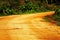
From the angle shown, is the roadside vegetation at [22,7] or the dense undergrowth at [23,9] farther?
the roadside vegetation at [22,7]

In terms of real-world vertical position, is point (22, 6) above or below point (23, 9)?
above

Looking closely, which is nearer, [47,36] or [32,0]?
[47,36]

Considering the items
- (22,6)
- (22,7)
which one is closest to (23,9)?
(22,7)

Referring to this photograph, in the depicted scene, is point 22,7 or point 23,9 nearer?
point 23,9

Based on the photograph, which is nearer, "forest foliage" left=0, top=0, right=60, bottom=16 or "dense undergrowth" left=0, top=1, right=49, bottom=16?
"dense undergrowth" left=0, top=1, right=49, bottom=16

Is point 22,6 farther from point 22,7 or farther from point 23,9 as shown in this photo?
point 23,9

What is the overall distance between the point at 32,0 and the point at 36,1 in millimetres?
720

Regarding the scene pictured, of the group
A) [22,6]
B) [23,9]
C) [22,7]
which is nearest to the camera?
[23,9]

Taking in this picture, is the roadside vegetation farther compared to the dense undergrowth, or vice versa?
the roadside vegetation

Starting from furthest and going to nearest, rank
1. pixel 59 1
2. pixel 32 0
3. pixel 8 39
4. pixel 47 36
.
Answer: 1. pixel 59 1
2. pixel 32 0
3. pixel 47 36
4. pixel 8 39

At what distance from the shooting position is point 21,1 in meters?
30.1

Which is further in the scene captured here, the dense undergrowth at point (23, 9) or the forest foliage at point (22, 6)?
the forest foliage at point (22, 6)

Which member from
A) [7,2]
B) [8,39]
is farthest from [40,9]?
[8,39]

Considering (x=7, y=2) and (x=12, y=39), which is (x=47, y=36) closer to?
(x=12, y=39)
